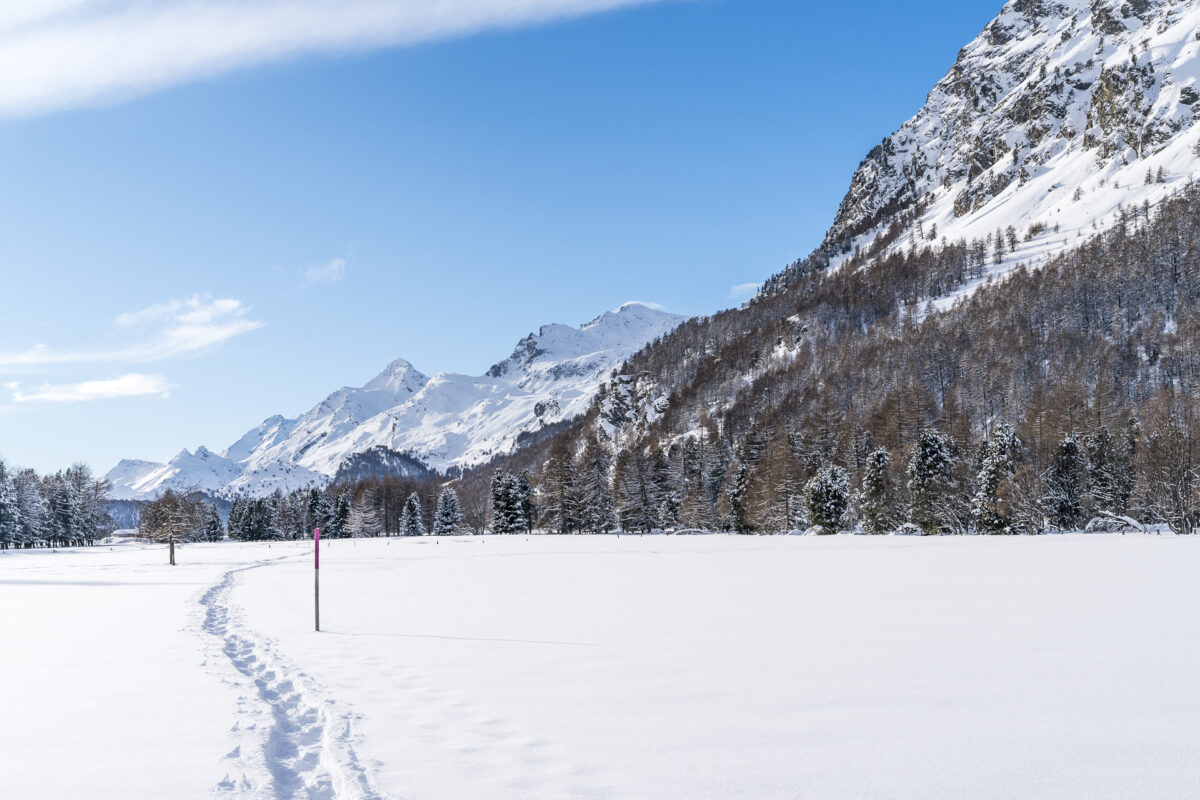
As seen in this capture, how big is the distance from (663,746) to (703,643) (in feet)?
18.6

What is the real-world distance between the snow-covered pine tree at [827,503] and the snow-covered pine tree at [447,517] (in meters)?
53.8

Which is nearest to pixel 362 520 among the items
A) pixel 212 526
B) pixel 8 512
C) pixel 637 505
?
pixel 212 526

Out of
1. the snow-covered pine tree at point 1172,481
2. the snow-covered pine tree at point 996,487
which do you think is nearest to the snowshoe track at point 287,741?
the snow-covered pine tree at point 996,487

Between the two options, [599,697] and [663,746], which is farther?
[599,697]

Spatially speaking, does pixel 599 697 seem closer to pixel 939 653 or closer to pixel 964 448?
pixel 939 653

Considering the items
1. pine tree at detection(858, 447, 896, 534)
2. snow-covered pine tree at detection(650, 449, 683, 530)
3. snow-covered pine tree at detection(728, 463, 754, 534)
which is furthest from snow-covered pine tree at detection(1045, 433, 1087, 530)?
snow-covered pine tree at detection(650, 449, 683, 530)

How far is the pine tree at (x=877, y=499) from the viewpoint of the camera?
66188mm

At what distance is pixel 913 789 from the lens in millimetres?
5754

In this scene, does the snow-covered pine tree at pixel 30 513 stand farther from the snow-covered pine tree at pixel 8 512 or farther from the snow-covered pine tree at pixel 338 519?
the snow-covered pine tree at pixel 338 519

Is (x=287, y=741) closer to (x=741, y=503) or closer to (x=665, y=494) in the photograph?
(x=741, y=503)

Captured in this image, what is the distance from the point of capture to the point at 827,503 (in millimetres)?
67312

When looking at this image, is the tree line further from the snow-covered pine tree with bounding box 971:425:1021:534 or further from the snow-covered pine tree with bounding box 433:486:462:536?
the snow-covered pine tree with bounding box 971:425:1021:534

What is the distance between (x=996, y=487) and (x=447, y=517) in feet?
232

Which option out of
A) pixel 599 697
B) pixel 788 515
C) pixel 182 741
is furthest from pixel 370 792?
pixel 788 515
